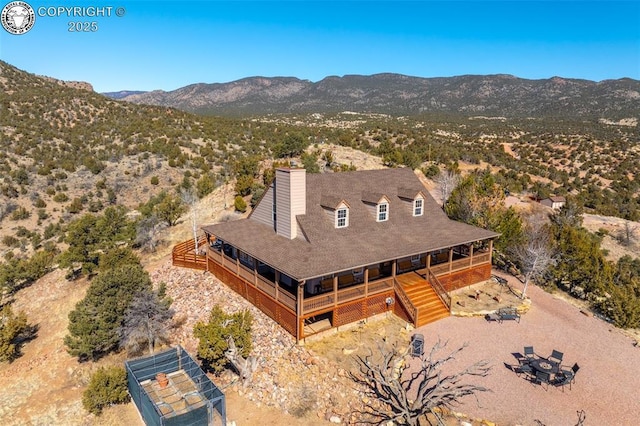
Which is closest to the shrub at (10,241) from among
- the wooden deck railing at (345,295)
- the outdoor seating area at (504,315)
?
the wooden deck railing at (345,295)

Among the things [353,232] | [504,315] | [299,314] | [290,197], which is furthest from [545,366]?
[290,197]

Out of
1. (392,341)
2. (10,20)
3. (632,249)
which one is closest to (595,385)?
(392,341)

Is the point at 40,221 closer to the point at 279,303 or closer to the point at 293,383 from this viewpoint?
the point at 279,303

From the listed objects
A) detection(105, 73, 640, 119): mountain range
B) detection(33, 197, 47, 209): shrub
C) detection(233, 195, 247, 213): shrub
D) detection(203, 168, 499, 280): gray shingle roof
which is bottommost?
detection(33, 197, 47, 209): shrub

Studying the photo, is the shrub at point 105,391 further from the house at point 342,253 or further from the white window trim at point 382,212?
the white window trim at point 382,212

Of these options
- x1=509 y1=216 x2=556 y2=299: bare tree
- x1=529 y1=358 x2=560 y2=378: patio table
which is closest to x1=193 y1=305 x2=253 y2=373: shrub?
x1=529 y1=358 x2=560 y2=378: patio table

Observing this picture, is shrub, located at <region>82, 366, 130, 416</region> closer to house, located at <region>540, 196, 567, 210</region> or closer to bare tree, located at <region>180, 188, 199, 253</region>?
bare tree, located at <region>180, 188, 199, 253</region>

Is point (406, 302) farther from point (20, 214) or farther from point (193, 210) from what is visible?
point (20, 214)
